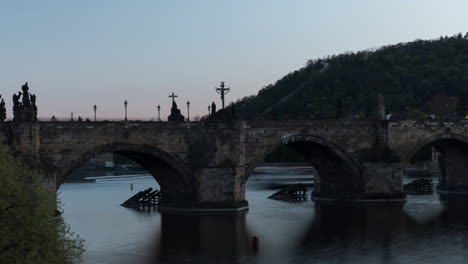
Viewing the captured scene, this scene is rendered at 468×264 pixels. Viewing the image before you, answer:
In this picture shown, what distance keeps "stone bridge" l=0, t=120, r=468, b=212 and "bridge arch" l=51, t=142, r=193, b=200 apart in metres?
0.07

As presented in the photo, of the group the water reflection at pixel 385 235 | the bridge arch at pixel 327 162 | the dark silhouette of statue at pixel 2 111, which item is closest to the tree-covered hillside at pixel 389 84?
the bridge arch at pixel 327 162

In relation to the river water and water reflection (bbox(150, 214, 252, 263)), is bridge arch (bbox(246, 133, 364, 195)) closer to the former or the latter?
the river water

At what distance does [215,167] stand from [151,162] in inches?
204

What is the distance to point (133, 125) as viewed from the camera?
4644cm

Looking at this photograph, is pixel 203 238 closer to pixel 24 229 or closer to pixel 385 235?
pixel 385 235

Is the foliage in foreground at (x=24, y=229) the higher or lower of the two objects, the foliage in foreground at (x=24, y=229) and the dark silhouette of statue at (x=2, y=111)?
the lower

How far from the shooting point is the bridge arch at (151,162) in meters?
43.8

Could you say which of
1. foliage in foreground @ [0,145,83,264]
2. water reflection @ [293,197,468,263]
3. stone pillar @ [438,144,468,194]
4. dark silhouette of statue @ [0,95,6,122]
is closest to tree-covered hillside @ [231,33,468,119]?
stone pillar @ [438,144,468,194]

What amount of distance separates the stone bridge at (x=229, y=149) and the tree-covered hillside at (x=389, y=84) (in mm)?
90200

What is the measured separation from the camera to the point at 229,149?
49188 mm

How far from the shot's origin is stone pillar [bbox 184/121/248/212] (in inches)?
1913

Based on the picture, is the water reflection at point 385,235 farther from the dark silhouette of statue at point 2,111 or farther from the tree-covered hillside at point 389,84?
the tree-covered hillside at point 389,84

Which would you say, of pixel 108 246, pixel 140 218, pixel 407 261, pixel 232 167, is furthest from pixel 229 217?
pixel 407 261

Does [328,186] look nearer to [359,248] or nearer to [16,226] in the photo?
[359,248]
